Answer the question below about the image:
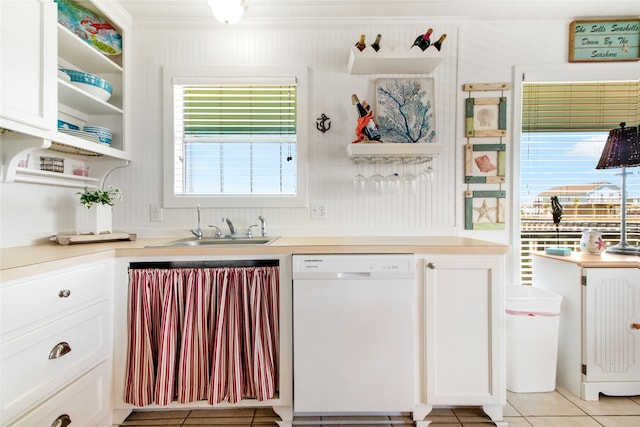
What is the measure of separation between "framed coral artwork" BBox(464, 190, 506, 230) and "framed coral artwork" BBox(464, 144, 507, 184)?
0.31 ft

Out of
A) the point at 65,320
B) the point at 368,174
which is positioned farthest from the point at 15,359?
the point at 368,174

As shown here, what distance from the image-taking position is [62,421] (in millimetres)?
1245

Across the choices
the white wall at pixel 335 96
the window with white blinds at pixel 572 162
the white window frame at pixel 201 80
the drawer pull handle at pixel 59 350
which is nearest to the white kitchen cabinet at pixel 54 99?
the white wall at pixel 335 96

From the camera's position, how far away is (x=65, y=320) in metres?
1.25

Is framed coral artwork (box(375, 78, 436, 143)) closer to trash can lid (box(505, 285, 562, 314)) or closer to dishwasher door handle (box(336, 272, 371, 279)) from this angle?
dishwasher door handle (box(336, 272, 371, 279))

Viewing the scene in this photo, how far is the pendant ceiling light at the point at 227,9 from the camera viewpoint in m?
1.76

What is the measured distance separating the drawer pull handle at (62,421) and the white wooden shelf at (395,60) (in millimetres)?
2359

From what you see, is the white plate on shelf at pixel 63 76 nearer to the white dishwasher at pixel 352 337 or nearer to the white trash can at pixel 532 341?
the white dishwasher at pixel 352 337

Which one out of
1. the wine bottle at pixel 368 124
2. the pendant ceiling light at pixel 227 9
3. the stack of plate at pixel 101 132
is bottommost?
the stack of plate at pixel 101 132

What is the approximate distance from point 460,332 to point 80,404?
1.84 m

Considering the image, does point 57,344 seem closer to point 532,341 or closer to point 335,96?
point 335,96

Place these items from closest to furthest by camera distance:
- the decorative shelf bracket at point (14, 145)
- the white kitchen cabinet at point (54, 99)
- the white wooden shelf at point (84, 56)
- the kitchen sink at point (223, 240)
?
the white kitchen cabinet at point (54, 99) < the decorative shelf bracket at point (14, 145) < the white wooden shelf at point (84, 56) < the kitchen sink at point (223, 240)

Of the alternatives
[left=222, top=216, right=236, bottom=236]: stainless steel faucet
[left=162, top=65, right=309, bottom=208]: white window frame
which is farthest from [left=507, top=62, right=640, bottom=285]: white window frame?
[left=222, top=216, right=236, bottom=236]: stainless steel faucet

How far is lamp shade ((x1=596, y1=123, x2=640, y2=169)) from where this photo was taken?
1.90 meters
